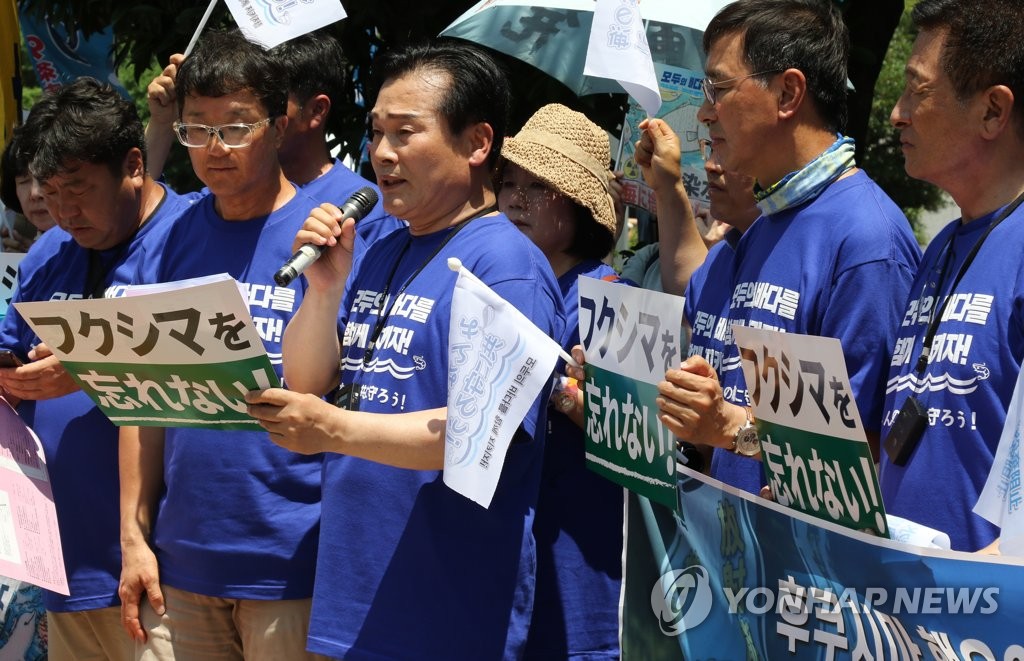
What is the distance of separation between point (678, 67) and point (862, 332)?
6.06 ft

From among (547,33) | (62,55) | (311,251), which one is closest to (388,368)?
(311,251)

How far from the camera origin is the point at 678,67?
4.89 meters

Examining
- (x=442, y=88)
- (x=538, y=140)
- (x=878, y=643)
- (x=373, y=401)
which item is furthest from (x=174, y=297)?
(x=878, y=643)

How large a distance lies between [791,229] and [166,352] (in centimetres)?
166

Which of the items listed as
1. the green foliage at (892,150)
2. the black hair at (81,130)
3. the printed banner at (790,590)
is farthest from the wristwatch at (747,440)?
the green foliage at (892,150)

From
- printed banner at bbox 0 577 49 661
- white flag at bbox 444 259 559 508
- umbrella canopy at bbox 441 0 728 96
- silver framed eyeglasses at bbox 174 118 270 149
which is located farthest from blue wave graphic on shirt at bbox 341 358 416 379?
printed banner at bbox 0 577 49 661

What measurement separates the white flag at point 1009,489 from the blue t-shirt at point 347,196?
222 cm

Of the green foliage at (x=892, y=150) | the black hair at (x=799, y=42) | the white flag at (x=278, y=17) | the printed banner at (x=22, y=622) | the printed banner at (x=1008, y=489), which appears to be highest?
the green foliage at (x=892, y=150)

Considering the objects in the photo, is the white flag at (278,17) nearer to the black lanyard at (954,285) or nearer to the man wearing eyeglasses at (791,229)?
the man wearing eyeglasses at (791,229)

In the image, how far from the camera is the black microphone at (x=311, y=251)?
10.8ft

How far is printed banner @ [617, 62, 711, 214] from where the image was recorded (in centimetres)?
468

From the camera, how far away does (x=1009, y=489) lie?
2.71 meters

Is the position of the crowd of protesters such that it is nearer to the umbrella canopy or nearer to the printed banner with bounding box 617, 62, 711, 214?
the printed banner with bounding box 617, 62, 711, 214
